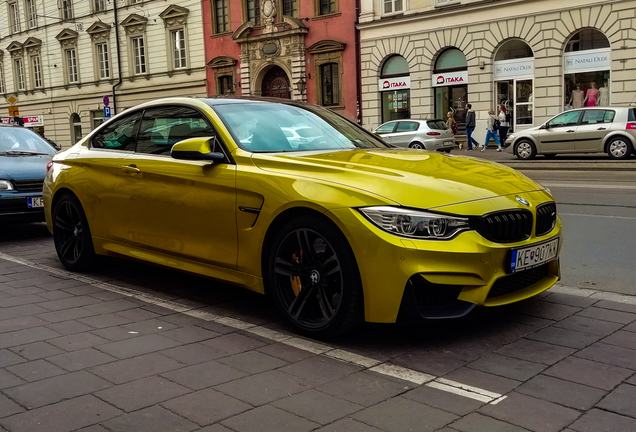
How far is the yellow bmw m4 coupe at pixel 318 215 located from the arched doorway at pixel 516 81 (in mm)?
22053

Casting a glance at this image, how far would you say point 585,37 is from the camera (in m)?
24.6

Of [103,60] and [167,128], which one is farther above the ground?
[103,60]

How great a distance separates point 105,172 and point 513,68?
23.2 metres

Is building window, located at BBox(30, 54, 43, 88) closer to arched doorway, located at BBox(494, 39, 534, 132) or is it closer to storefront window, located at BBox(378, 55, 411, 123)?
storefront window, located at BBox(378, 55, 411, 123)

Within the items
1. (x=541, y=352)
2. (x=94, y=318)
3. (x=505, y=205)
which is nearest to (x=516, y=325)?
(x=541, y=352)

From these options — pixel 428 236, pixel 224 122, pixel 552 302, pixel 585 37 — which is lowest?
pixel 552 302

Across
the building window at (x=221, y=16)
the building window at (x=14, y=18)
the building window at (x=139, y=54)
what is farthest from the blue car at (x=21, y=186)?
the building window at (x=14, y=18)

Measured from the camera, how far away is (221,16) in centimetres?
3672

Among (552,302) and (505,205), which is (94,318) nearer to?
(505,205)

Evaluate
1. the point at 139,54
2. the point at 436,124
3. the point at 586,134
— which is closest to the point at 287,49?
the point at 139,54

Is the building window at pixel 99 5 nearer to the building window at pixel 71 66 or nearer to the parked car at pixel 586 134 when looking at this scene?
the building window at pixel 71 66

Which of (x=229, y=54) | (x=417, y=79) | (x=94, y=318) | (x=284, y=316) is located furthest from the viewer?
(x=229, y=54)

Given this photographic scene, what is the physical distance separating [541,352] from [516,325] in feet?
1.70

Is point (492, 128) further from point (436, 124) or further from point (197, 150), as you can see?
point (197, 150)
